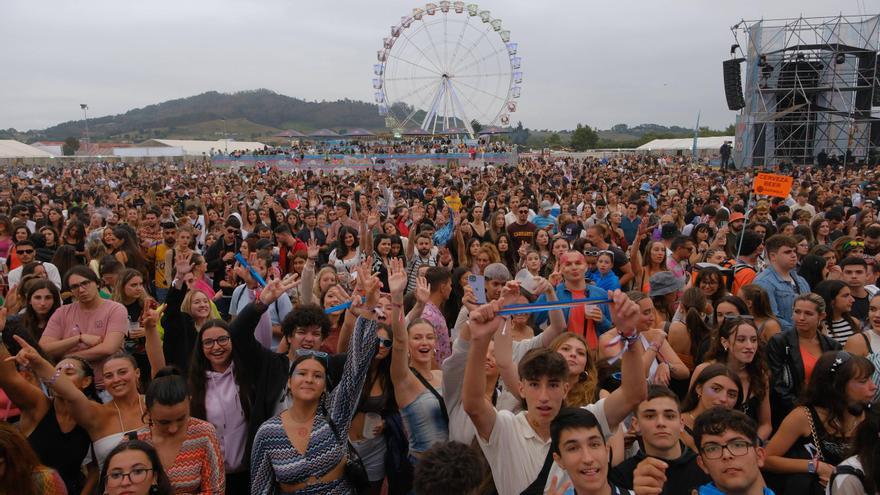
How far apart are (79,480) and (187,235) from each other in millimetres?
4063

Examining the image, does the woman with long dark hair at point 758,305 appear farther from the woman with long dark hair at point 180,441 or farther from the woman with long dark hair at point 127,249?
the woman with long dark hair at point 127,249

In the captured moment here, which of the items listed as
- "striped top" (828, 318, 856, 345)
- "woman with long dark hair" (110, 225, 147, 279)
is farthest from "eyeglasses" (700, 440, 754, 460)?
"woman with long dark hair" (110, 225, 147, 279)

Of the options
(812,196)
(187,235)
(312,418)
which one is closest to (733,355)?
(312,418)

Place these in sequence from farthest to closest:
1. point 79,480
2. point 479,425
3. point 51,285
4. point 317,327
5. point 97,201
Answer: point 97,201
point 51,285
point 317,327
point 79,480
point 479,425

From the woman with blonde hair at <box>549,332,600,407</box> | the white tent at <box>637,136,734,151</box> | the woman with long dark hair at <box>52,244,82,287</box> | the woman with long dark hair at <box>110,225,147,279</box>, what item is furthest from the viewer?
the white tent at <box>637,136,734,151</box>

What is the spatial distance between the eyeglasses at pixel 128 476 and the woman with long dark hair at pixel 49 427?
0.73m

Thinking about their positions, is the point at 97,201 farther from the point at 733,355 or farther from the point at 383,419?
the point at 733,355

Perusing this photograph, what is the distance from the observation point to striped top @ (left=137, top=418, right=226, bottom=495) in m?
2.86

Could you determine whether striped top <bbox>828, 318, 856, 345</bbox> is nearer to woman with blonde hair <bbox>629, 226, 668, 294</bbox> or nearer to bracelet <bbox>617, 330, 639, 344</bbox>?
woman with blonde hair <bbox>629, 226, 668, 294</bbox>

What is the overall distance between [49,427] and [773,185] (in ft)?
25.5

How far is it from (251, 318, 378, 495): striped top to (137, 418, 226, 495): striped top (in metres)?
0.18

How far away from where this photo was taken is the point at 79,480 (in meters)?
3.15

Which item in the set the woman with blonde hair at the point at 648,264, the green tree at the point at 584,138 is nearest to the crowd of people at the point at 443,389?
the woman with blonde hair at the point at 648,264

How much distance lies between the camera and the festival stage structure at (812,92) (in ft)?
86.2
